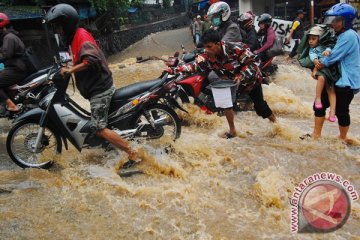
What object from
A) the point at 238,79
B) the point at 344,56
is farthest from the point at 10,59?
the point at 344,56

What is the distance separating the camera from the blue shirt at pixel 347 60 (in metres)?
4.80

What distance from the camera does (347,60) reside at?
491cm

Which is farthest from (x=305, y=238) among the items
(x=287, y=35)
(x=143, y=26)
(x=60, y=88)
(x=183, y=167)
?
(x=143, y=26)

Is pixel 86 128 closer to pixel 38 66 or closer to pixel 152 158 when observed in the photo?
pixel 152 158

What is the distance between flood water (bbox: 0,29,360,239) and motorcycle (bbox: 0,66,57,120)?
711mm

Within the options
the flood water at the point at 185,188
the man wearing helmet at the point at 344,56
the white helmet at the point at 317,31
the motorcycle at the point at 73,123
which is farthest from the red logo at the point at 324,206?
the white helmet at the point at 317,31

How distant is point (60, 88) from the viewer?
4680mm

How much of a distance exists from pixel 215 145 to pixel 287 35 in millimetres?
8788

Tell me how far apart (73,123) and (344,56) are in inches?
145

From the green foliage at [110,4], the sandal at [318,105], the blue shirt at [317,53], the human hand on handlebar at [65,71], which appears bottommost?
the sandal at [318,105]

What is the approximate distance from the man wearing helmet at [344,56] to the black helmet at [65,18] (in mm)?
3200

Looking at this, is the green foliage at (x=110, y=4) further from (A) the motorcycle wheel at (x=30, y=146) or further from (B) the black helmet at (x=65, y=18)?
(B) the black helmet at (x=65, y=18)

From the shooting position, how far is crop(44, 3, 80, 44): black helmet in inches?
160

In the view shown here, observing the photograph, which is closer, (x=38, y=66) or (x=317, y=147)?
(x=317, y=147)
